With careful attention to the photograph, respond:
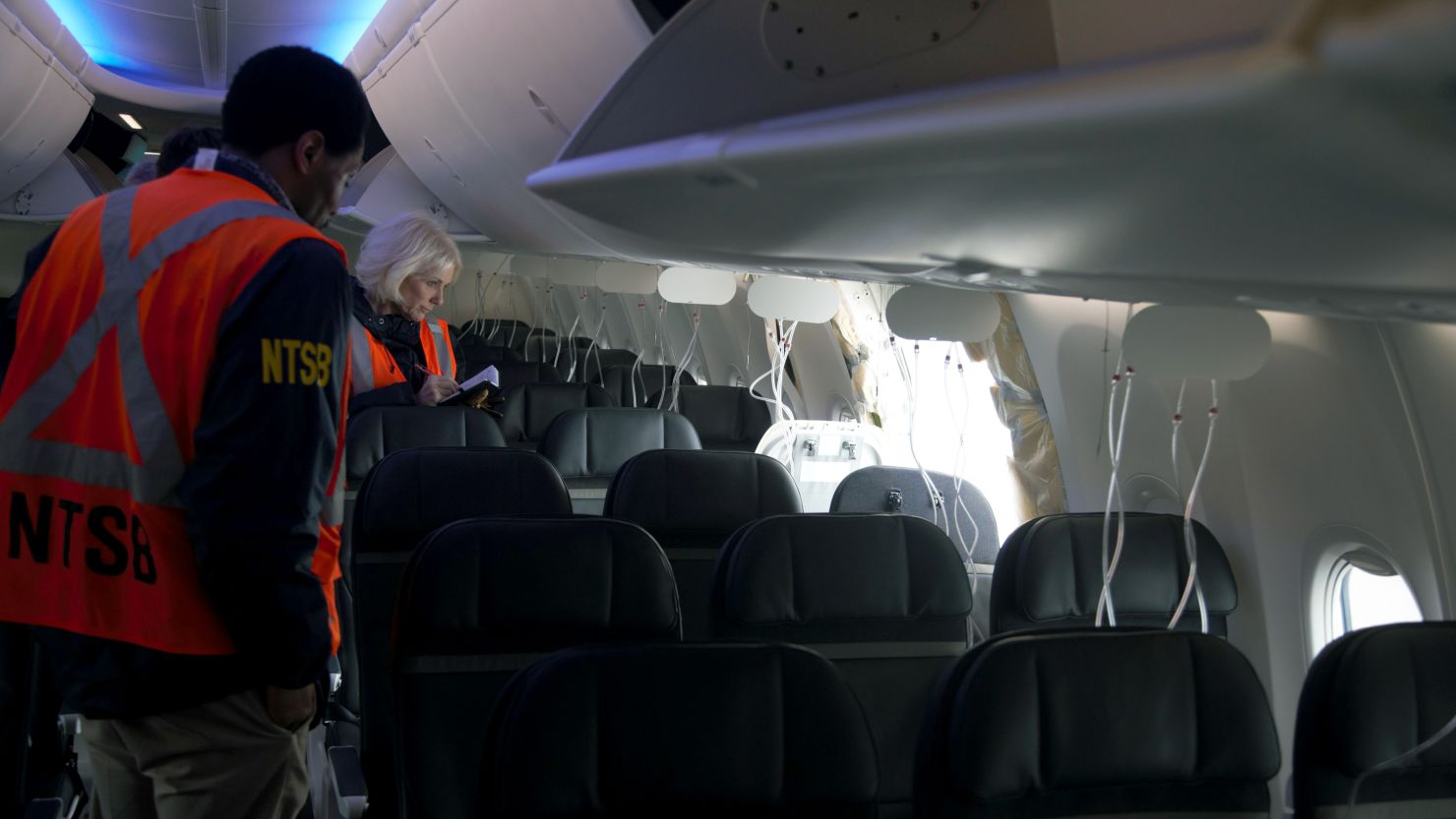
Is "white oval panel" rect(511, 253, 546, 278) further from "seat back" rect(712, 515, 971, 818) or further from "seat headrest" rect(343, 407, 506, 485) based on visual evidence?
"seat back" rect(712, 515, 971, 818)

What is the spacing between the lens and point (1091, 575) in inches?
150

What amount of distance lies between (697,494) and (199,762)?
257 centimetres

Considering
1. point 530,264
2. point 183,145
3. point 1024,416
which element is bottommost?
point 1024,416

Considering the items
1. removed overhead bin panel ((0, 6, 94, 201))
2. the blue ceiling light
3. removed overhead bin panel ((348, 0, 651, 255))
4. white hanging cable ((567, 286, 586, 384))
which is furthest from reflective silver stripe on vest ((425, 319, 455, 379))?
the blue ceiling light

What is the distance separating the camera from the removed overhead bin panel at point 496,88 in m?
4.63

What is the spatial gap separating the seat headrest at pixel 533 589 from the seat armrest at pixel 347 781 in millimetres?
475

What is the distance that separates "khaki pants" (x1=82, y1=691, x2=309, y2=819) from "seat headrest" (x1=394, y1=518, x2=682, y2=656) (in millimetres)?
911

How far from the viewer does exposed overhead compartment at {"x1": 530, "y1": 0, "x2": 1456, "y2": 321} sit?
1.02 m

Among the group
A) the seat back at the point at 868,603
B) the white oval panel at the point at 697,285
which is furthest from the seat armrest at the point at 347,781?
the white oval panel at the point at 697,285

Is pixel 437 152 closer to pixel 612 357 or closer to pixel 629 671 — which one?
pixel 612 357

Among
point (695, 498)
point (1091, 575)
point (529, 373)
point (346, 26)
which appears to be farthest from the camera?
point (529, 373)

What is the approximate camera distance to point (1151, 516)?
4062mm

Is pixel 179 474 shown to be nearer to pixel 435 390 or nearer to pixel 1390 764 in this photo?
pixel 1390 764

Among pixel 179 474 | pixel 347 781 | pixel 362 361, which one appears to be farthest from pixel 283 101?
pixel 362 361
